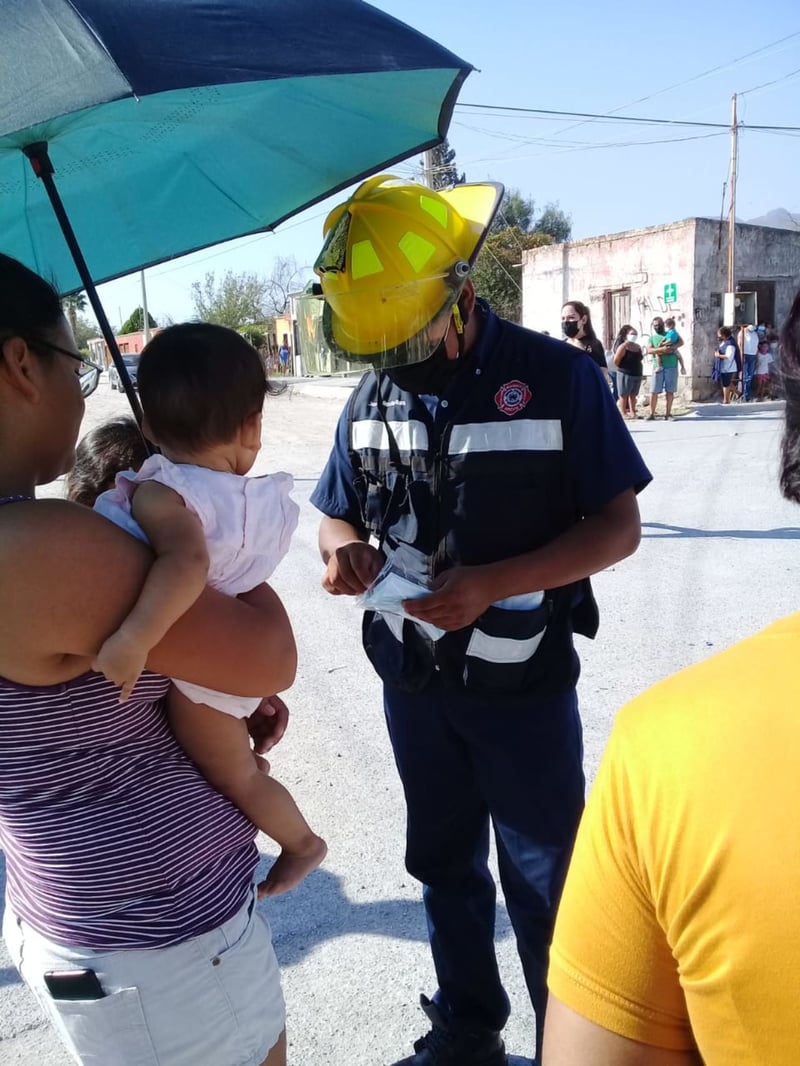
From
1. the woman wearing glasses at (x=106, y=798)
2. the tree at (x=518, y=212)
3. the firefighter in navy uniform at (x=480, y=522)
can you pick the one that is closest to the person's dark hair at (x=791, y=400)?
the woman wearing glasses at (x=106, y=798)

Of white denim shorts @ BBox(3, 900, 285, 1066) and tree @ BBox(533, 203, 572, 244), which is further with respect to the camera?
tree @ BBox(533, 203, 572, 244)

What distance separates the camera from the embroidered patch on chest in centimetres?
202

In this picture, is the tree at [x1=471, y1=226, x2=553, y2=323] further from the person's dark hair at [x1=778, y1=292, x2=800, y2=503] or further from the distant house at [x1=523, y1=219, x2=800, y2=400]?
the person's dark hair at [x1=778, y1=292, x2=800, y2=503]

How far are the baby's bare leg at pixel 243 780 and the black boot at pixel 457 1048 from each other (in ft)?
2.71

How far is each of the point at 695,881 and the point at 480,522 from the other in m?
1.34

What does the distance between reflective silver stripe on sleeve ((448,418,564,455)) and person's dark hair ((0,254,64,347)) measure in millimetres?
1006

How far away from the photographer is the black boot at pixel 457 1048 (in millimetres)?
2176

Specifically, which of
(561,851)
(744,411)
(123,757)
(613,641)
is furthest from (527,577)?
(744,411)

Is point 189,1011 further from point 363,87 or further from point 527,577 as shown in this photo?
point 363,87

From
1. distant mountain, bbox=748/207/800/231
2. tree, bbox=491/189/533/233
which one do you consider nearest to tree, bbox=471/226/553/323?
distant mountain, bbox=748/207/800/231

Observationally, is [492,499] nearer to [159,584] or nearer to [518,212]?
[159,584]

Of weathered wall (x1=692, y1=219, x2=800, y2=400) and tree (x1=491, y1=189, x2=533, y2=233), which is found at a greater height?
tree (x1=491, y1=189, x2=533, y2=233)

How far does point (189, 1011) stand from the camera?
1316 millimetres

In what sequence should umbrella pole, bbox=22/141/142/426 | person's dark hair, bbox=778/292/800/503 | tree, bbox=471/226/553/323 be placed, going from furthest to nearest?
tree, bbox=471/226/553/323
umbrella pole, bbox=22/141/142/426
person's dark hair, bbox=778/292/800/503
